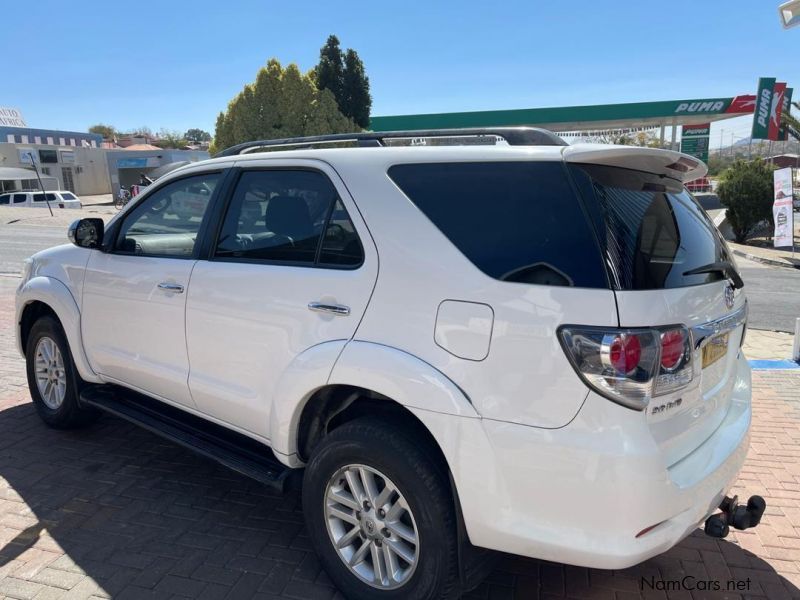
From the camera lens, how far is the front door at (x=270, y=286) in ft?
8.54

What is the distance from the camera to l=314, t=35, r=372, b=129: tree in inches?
1316

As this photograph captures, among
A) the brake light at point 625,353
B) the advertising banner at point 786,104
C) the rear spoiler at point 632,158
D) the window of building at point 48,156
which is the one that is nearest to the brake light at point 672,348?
the brake light at point 625,353

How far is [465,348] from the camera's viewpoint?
2189 millimetres

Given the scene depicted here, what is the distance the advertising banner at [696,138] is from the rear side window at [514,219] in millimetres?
40273

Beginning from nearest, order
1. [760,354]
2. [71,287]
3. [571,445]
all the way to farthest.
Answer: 1. [571,445]
2. [71,287]
3. [760,354]

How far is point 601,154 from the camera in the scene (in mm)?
2186

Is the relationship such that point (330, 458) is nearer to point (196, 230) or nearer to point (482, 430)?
point (482, 430)

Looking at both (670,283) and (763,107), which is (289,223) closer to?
(670,283)

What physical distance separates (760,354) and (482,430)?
598 cm

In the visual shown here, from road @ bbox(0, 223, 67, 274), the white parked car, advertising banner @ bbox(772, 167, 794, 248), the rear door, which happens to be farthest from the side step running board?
the white parked car

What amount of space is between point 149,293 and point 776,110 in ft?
111

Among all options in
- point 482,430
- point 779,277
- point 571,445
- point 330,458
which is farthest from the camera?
→ point 779,277

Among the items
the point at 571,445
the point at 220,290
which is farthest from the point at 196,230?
the point at 571,445

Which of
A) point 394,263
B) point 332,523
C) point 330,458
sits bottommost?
point 332,523
